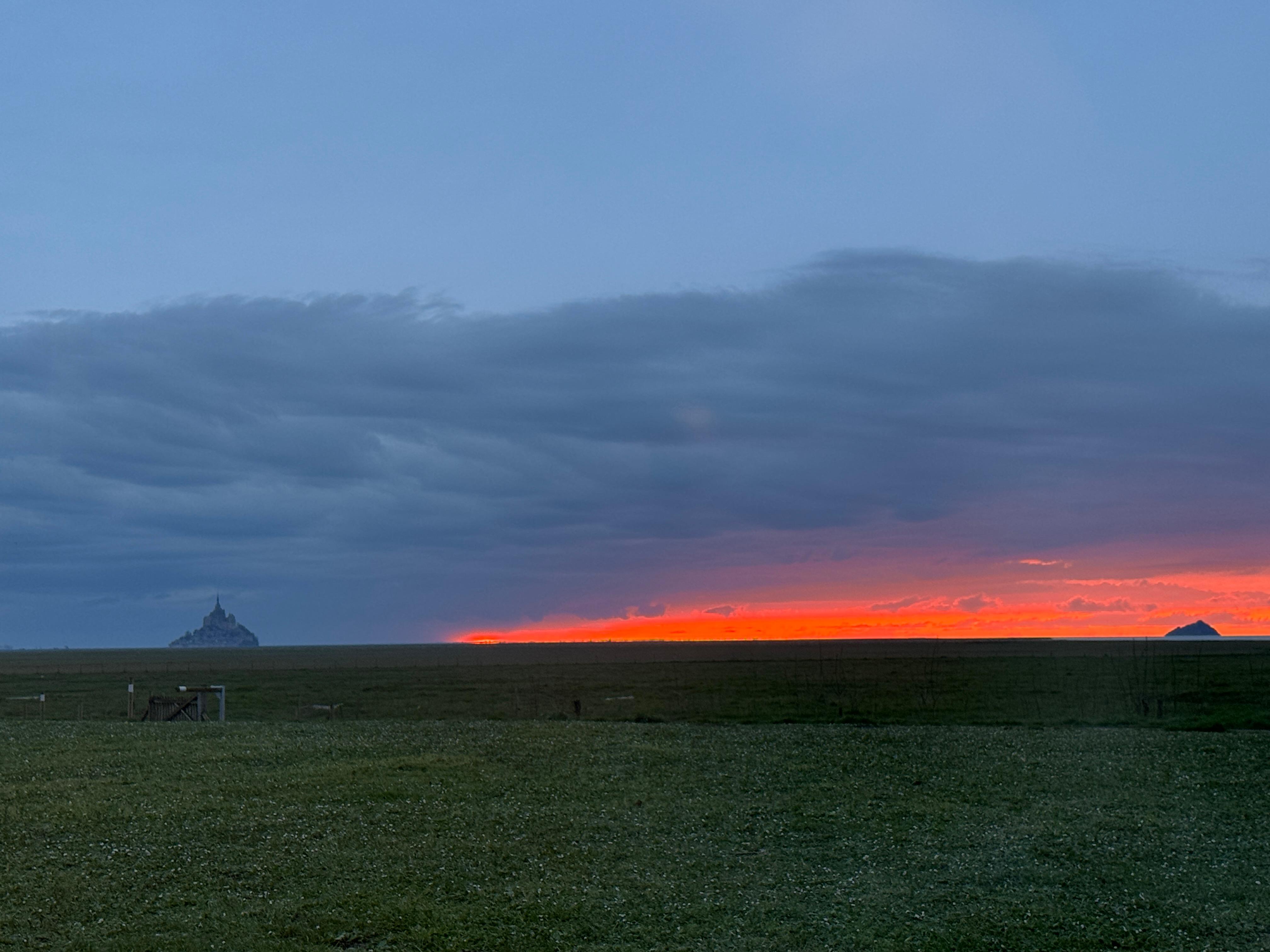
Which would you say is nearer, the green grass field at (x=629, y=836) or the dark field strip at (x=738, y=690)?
the green grass field at (x=629, y=836)

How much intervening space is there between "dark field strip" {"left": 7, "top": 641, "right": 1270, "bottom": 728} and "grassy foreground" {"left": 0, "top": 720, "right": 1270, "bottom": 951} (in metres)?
17.6

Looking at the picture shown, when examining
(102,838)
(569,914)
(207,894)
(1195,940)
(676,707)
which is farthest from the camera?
(676,707)

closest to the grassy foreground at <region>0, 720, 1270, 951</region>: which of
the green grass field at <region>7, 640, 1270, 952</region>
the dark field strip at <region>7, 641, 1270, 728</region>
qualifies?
the green grass field at <region>7, 640, 1270, 952</region>

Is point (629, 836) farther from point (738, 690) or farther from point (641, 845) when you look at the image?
point (738, 690)

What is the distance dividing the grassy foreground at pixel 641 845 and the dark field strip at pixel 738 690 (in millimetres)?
17598

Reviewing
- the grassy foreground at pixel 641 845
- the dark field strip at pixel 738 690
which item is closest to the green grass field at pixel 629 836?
the grassy foreground at pixel 641 845

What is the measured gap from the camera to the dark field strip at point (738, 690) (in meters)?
49.3

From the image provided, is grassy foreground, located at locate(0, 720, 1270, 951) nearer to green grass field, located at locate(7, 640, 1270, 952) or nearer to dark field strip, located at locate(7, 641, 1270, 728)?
green grass field, located at locate(7, 640, 1270, 952)

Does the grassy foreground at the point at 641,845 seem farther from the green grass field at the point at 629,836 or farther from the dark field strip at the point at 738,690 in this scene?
the dark field strip at the point at 738,690

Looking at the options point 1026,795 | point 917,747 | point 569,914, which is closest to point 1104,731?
point 917,747

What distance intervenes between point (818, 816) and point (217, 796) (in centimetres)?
1153

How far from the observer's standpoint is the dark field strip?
49281mm

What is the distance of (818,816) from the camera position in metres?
18.0

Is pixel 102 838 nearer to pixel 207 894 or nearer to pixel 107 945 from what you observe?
pixel 207 894
